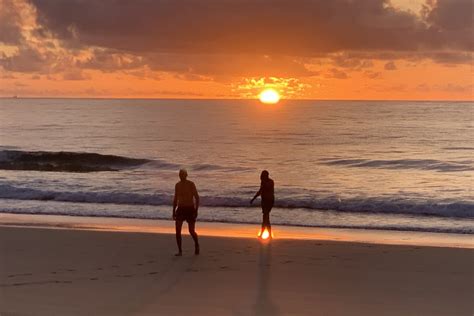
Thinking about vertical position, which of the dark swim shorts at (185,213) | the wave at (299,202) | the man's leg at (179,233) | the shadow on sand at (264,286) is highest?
the wave at (299,202)

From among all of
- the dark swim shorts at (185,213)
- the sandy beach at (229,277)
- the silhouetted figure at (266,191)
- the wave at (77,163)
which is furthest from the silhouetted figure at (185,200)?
the wave at (77,163)

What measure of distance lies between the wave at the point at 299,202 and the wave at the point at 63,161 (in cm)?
1271

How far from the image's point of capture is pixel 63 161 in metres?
45.7

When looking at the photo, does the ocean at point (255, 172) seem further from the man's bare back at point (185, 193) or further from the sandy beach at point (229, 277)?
the man's bare back at point (185, 193)

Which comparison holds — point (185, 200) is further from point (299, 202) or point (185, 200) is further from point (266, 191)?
point (299, 202)

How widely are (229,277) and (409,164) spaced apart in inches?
1263

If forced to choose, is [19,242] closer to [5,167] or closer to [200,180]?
[200,180]

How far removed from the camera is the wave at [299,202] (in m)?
24.5

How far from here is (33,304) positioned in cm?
973

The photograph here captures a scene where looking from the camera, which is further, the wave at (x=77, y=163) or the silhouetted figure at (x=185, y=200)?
the wave at (x=77, y=163)

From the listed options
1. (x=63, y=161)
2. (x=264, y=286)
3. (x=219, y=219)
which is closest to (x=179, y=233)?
(x=264, y=286)

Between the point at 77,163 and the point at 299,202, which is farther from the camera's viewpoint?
the point at 77,163

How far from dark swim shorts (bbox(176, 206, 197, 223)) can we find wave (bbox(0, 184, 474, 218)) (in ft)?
40.4

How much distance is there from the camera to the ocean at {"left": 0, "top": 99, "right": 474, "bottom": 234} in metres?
23.8
